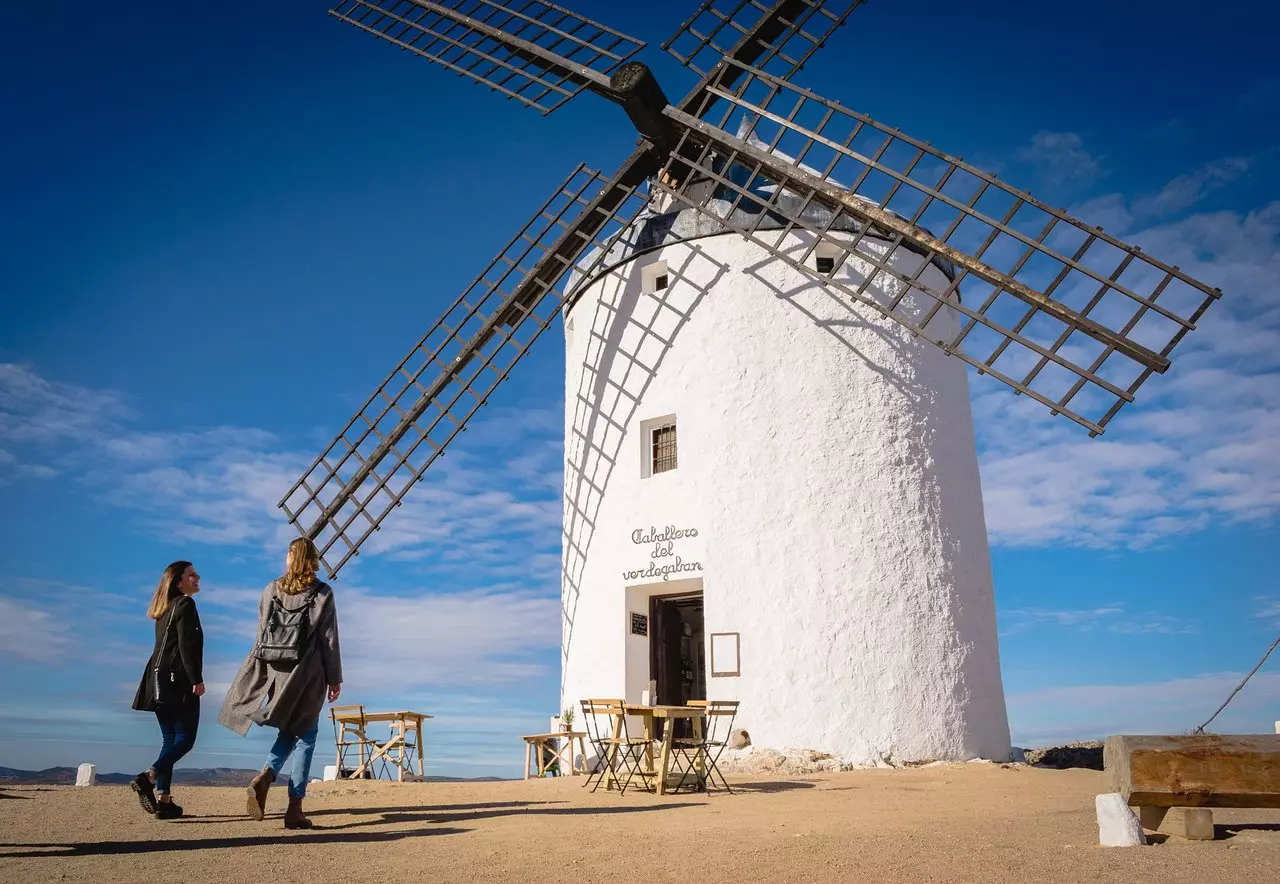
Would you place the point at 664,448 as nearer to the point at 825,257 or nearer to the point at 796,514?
the point at 796,514

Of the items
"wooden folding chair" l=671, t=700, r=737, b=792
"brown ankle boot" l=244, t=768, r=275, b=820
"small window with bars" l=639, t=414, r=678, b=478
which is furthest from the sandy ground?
"small window with bars" l=639, t=414, r=678, b=478

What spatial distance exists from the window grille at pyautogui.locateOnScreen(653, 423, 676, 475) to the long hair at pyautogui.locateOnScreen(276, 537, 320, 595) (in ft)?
26.2

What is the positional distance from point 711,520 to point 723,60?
7288 mm

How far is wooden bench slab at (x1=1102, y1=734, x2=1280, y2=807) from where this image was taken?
5.65 metres

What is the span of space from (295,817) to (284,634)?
4.16 feet

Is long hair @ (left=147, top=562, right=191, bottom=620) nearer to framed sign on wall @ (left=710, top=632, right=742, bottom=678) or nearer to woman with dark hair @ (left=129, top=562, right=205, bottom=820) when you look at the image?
woman with dark hair @ (left=129, top=562, right=205, bottom=820)

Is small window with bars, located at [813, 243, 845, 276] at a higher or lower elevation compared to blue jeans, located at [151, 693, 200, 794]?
higher

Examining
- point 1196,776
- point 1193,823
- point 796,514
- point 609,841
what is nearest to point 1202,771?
point 1196,776

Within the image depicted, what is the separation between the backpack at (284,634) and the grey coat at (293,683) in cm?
4

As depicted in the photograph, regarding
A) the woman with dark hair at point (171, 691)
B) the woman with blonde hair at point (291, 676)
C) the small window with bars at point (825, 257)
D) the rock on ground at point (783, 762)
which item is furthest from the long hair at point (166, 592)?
the small window with bars at point (825, 257)

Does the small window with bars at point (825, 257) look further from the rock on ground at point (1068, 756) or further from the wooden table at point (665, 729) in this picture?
the rock on ground at point (1068, 756)

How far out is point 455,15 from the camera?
55.3ft

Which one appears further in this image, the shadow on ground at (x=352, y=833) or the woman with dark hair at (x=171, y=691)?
the woman with dark hair at (x=171, y=691)

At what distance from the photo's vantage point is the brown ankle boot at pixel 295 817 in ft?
21.2
